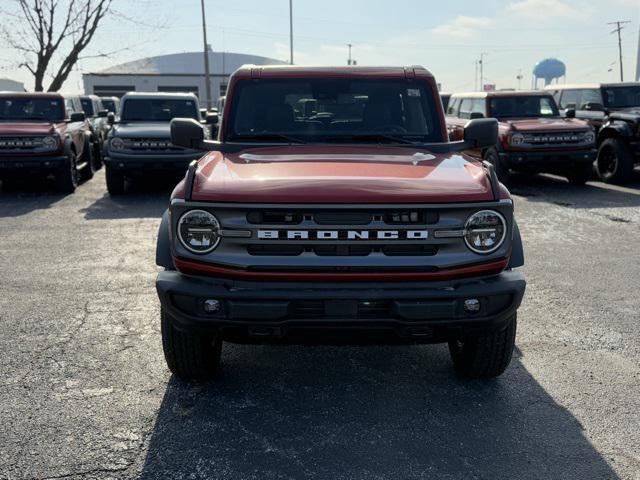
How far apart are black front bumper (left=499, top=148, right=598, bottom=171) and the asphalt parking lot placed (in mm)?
6127

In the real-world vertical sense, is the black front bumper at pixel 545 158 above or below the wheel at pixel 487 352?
above

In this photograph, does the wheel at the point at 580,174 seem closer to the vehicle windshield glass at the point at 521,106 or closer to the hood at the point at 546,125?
the hood at the point at 546,125

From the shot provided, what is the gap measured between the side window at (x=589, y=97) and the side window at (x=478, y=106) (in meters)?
2.34

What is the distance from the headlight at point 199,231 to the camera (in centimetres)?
315

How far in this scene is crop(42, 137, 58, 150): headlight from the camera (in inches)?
443

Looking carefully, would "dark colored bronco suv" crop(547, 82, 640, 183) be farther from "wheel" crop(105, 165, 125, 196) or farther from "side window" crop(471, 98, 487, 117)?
"wheel" crop(105, 165, 125, 196)

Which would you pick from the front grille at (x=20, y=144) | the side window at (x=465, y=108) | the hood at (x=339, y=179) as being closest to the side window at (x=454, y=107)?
the side window at (x=465, y=108)

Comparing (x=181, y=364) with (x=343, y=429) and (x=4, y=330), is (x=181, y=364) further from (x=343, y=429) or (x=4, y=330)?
(x=4, y=330)

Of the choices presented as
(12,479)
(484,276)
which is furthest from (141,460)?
(484,276)

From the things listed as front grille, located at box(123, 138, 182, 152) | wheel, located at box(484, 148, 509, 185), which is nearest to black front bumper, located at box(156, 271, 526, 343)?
front grille, located at box(123, 138, 182, 152)

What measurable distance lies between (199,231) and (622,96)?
12547mm

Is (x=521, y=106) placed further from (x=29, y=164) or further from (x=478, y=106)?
(x=29, y=164)

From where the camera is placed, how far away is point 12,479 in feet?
9.33

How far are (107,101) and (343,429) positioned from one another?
24521 millimetres
